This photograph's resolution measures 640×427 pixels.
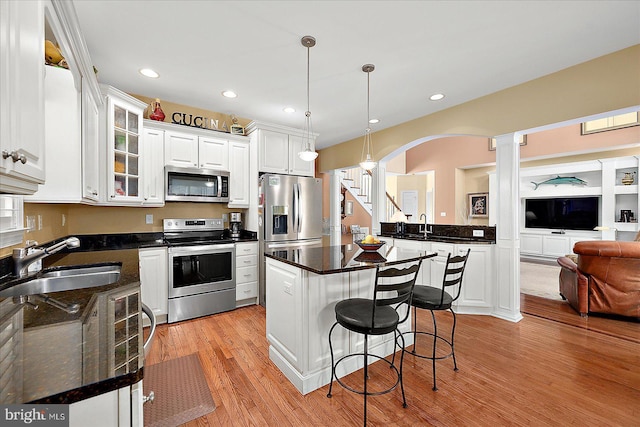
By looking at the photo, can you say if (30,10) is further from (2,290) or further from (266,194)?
(266,194)

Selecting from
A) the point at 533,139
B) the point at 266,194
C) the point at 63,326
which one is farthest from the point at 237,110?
the point at 533,139

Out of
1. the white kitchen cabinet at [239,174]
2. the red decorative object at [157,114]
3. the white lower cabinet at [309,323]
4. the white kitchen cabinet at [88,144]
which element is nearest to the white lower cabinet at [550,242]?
the white lower cabinet at [309,323]

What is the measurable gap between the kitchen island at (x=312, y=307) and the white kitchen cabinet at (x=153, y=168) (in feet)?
6.27

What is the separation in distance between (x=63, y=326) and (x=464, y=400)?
7.53 ft

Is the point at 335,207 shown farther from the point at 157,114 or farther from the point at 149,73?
the point at 149,73

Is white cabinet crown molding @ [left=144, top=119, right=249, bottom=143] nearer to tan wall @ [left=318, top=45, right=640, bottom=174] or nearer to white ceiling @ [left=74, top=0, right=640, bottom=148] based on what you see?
white ceiling @ [left=74, top=0, right=640, bottom=148]

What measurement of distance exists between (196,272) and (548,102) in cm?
447

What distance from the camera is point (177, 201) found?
143 inches

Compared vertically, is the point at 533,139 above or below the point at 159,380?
above

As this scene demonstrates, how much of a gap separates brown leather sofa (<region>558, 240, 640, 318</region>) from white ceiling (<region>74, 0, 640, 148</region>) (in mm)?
2075

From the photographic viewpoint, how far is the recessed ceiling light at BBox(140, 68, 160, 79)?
2.82 m

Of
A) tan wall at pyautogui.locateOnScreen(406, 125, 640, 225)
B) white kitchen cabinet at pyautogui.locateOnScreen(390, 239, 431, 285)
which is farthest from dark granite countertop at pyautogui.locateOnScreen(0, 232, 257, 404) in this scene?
tan wall at pyautogui.locateOnScreen(406, 125, 640, 225)

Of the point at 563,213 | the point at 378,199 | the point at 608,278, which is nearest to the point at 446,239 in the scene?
the point at 378,199

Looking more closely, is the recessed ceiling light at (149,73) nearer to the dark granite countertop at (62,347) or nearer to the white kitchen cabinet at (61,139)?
the white kitchen cabinet at (61,139)
